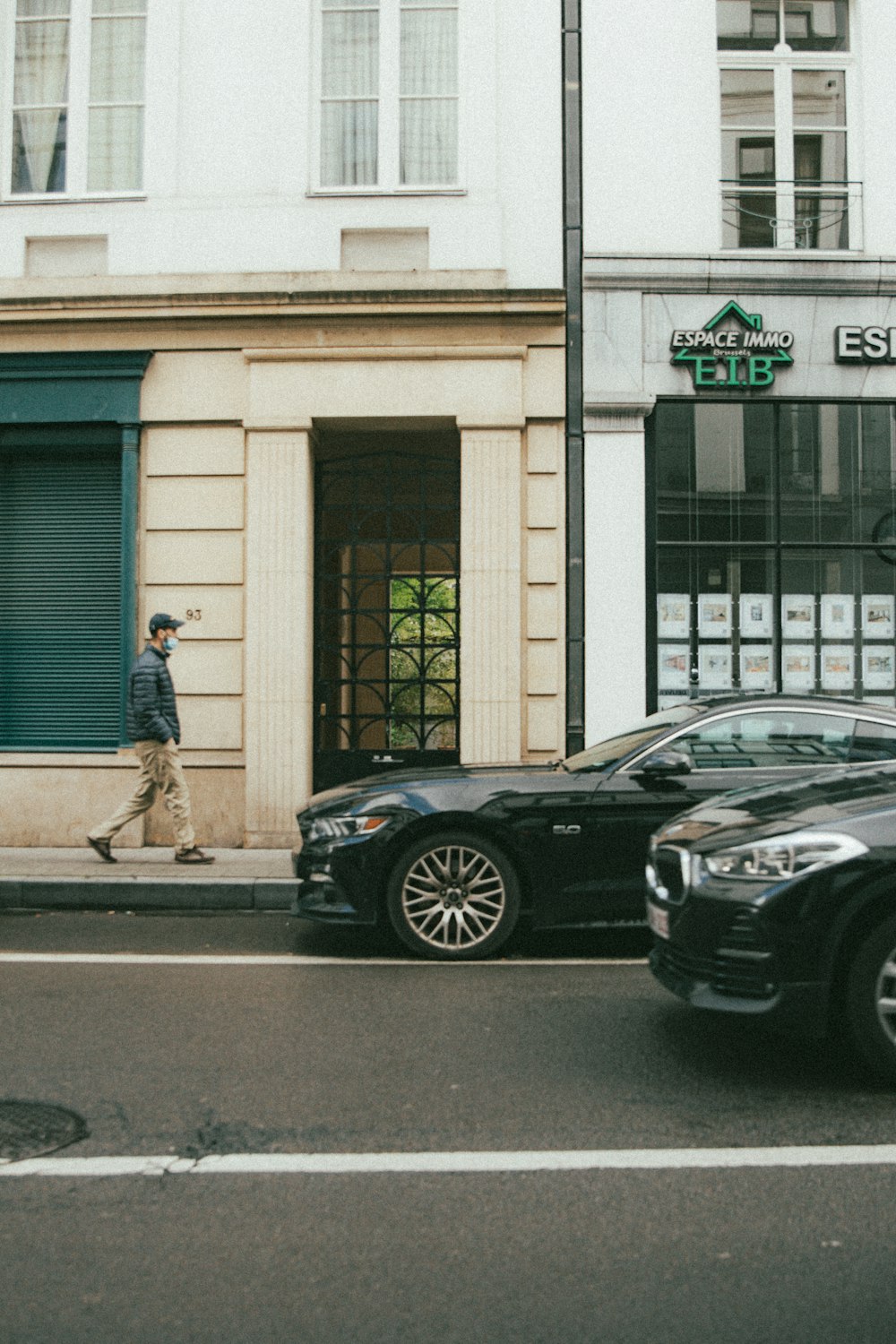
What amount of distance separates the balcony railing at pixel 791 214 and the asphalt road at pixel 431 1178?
8.45 metres

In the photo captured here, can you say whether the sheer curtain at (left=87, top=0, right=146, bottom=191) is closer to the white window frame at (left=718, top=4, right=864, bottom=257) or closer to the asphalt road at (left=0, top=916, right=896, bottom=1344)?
the white window frame at (left=718, top=4, right=864, bottom=257)

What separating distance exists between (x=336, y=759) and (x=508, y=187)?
575cm

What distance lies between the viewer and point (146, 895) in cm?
888

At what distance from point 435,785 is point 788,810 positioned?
2558 millimetres

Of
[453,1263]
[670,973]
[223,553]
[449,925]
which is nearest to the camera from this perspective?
[453,1263]

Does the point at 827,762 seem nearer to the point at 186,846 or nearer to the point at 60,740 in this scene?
the point at 186,846

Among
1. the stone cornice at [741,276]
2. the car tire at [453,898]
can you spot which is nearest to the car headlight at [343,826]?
the car tire at [453,898]

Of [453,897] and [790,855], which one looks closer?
[790,855]

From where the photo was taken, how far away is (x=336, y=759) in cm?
1204

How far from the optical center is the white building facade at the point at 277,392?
1152cm

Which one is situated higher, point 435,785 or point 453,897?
point 435,785

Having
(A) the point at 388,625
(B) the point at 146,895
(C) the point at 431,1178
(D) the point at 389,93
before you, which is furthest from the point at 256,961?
(D) the point at 389,93

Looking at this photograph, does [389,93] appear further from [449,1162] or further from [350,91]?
[449,1162]

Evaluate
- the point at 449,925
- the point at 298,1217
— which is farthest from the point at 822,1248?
the point at 449,925
